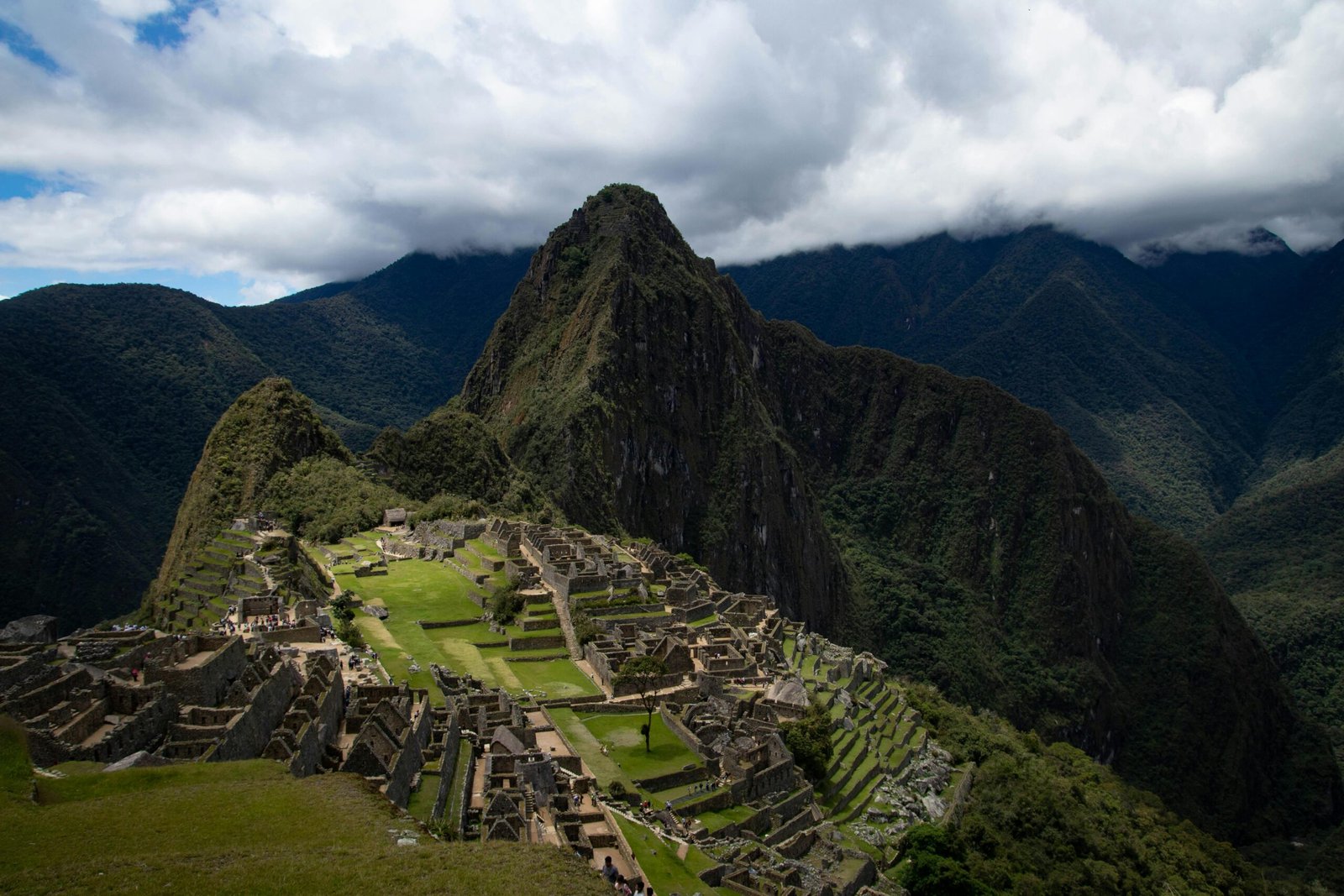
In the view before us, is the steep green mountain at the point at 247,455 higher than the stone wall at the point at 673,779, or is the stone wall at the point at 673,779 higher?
the steep green mountain at the point at 247,455

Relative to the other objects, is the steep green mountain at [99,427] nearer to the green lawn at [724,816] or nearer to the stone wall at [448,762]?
the stone wall at [448,762]

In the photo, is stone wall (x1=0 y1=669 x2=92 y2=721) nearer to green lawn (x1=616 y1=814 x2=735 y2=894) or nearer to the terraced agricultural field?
the terraced agricultural field

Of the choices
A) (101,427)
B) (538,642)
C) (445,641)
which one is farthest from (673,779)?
(101,427)

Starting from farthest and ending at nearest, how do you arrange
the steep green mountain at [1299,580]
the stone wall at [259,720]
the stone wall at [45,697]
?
the steep green mountain at [1299,580]
the stone wall at [259,720]
the stone wall at [45,697]

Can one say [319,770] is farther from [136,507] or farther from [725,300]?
[725,300]

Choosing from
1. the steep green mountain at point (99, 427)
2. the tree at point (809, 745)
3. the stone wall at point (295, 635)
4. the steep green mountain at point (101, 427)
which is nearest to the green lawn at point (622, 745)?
the tree at point (809, 745)

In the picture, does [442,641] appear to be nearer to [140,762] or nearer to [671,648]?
[671,648]

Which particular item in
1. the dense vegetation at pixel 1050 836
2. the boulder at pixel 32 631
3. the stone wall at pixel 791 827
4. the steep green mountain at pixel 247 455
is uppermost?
the steep green mountain at pixel 247 455
